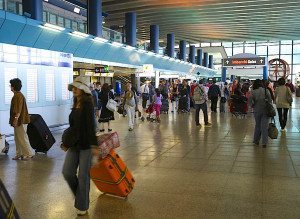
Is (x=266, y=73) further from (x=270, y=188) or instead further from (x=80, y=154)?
(x=80, y=154)

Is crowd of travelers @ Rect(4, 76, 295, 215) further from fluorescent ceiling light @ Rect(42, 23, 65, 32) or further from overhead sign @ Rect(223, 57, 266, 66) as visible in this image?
overhead sign @ Rect(223, 57, 266, 66)

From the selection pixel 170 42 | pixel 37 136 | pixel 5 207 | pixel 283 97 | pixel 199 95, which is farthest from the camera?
pixel 170 42

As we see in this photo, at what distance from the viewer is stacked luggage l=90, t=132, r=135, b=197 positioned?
16.1ft

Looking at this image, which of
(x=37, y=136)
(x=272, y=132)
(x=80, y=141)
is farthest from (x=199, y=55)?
(x=80, y=141)

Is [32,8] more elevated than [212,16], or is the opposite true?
[212,16]

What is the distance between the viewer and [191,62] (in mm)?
45438

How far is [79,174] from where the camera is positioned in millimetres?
4445

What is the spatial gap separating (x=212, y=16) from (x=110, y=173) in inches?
888

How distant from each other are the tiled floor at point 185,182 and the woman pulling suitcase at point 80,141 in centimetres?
32

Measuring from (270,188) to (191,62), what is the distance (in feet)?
133

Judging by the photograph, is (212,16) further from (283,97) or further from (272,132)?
(272,132)

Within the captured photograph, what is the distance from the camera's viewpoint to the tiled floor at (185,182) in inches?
183

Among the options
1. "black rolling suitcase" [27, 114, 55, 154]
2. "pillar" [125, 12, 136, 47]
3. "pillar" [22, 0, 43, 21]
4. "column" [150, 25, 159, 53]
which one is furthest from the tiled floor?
"column" [150, 25, 159, 53]

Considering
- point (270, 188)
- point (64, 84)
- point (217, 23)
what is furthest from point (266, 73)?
point (270, 188)
